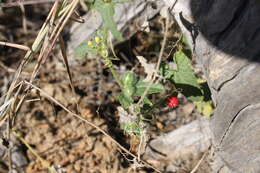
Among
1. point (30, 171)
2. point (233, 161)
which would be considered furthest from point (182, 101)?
point (30, 171)

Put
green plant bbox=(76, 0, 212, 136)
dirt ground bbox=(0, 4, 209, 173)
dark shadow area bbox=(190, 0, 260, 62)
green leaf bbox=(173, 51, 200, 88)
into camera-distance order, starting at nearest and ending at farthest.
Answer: dark shadow area bbox=(190, 0, 260, 62), green plant bbox=(76, 0, 212, 136), green leaf bbox=(173, 51, 200, 88), dirt ground bbox=(0, 4, 209, 173)

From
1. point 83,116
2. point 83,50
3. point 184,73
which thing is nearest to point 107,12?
point 83,50

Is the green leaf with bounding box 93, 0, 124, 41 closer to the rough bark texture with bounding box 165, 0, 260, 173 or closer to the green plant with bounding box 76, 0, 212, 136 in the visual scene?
the green plant with bounding box 76, 0, 212, 136

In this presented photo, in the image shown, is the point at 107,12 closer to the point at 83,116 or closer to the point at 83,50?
the point at 83,50

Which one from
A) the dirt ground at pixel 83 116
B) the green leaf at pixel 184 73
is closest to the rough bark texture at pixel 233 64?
the green leaf at pixel 184 73

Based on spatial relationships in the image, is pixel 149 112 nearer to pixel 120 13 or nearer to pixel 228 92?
pixel 228 92

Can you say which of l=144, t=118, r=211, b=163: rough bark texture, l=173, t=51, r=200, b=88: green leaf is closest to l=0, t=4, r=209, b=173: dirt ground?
l=144, t=118, r=211, b=163: rough bark texture
